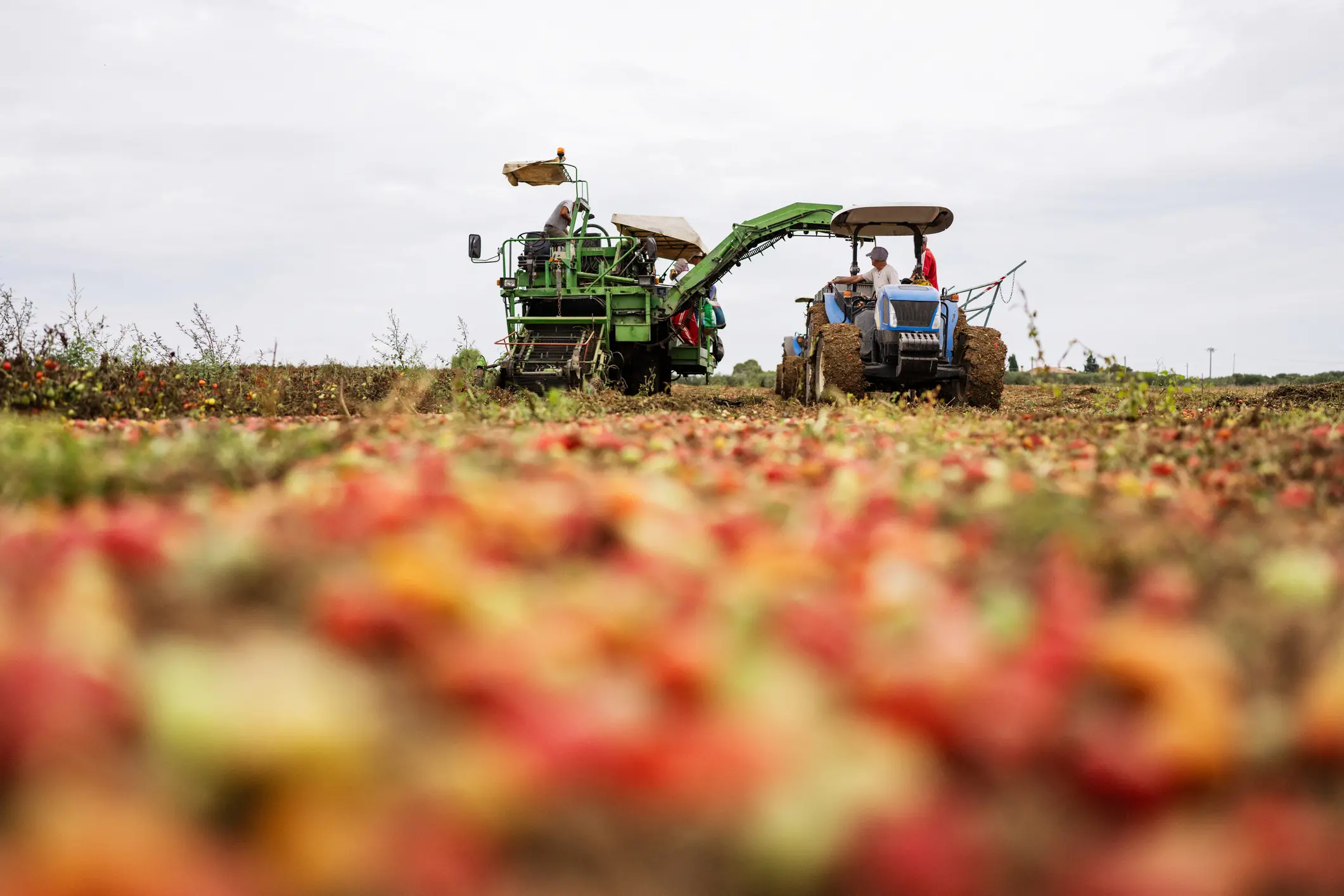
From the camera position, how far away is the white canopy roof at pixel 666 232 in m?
16.8

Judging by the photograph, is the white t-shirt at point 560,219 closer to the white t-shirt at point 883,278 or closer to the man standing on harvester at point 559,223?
the man standing on harvester at point 559,223

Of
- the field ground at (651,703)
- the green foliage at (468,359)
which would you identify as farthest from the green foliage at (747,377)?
the field ground at (651,703)

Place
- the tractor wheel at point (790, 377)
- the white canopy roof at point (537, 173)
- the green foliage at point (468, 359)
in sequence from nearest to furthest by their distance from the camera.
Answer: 1. the tractor wheel at point (790, 377)
2. the green foliage at point (468, 359)
3. the white canopy roof at point (537, 173)

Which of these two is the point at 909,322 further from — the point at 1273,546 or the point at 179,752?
the point at 179,752

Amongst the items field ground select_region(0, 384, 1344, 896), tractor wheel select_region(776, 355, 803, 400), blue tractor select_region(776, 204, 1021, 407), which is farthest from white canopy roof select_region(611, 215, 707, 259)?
field ground select_region(0, 384, 1344, 896)

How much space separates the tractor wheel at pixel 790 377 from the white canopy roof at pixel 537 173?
15.8 ft

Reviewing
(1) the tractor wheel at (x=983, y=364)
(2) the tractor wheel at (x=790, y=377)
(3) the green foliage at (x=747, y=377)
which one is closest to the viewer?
(1) the tractor wheel at (x=983, y=364)

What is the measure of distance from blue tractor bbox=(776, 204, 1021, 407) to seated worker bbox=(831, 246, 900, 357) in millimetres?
19

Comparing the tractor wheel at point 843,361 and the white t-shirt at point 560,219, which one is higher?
the white t-shirt at point 560,219

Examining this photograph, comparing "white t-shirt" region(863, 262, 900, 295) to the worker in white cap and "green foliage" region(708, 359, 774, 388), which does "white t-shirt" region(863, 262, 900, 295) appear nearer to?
the worker in white cap

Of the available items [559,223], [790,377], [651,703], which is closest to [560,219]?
[559,223]

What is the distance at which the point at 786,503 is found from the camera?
7.54ft

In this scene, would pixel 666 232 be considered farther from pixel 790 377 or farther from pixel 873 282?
pixel 873 282

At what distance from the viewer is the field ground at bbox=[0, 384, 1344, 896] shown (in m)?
0.77
